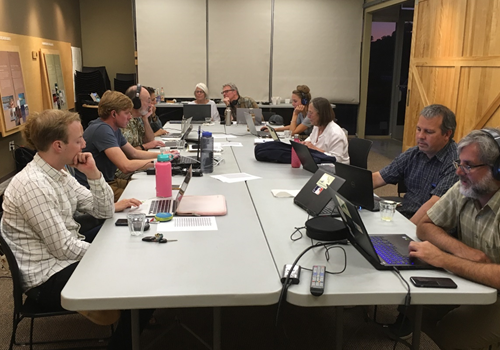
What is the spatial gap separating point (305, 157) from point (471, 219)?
1569 mm

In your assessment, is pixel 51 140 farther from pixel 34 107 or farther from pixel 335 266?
pixel 34 107

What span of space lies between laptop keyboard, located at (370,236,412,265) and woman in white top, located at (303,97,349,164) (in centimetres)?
205

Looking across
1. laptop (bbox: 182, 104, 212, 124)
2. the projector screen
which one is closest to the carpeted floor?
laptop (bbox: 182, 104, 212, 124)

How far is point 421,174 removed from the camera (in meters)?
2.85

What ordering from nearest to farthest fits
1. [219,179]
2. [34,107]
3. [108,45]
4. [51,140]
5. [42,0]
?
[51,140] < [219,179] < [34,107] < [42,0] < [108,45]

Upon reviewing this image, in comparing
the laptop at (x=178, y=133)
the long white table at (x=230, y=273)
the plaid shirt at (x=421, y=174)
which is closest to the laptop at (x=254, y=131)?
the laptop at (x=178, y=133)

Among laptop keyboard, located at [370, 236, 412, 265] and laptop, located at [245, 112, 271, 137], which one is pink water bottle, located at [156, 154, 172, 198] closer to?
laptop keyboard, located at [370, 236, 412, 265]

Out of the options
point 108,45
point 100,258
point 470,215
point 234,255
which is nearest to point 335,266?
point 234,255

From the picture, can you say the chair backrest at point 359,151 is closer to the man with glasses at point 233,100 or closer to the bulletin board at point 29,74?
the man with glasses at point 233,100

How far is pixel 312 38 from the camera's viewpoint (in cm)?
902

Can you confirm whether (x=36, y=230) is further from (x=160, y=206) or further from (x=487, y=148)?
(x=487, y=148)

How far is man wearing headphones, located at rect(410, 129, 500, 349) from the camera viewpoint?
5.68 feet

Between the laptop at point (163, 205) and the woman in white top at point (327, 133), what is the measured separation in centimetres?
188

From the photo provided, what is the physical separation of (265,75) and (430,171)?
259 inches
